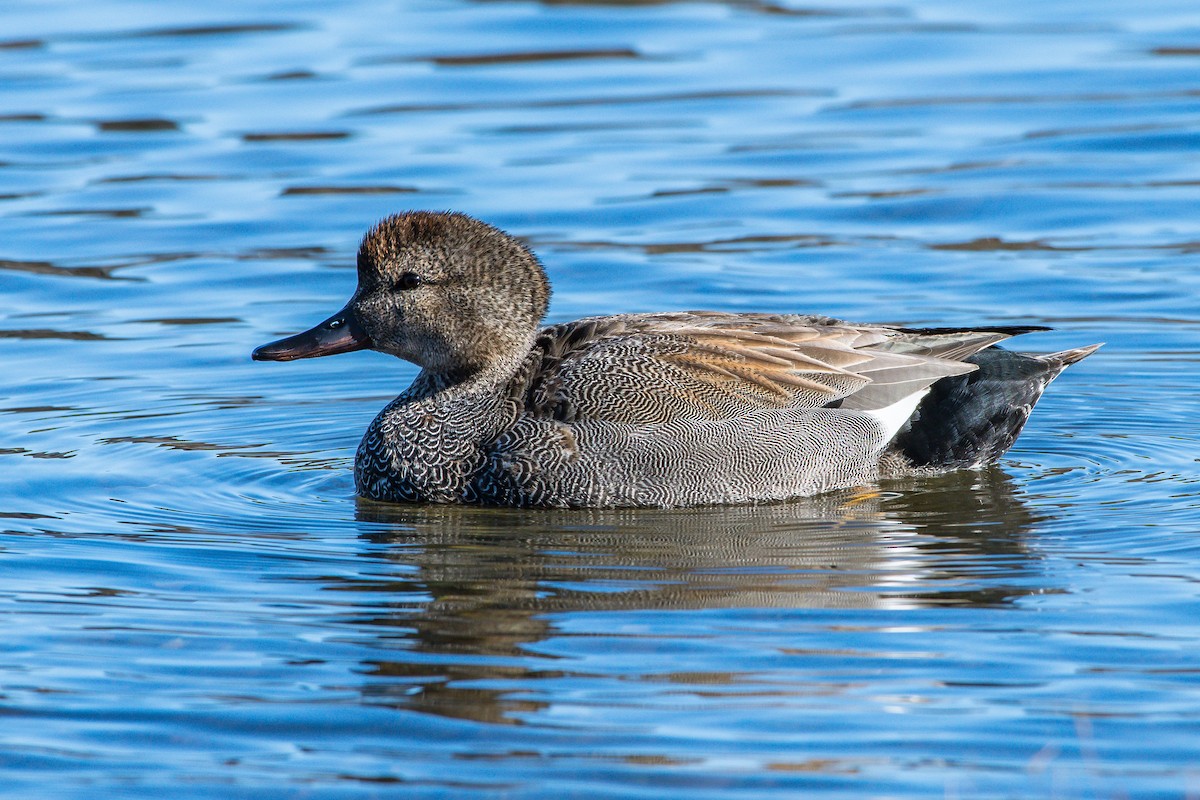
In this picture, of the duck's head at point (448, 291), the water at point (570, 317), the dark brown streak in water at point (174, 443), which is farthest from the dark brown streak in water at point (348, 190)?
the duck's head at point (448, 291)

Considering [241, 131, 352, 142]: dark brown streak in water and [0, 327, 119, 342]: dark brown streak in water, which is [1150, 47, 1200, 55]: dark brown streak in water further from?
[0, 327, 119, 342]: dark brown streak in water

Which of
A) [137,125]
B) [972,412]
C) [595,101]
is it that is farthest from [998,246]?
[137,125]

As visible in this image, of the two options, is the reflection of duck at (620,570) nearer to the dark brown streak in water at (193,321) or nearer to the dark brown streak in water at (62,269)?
the dark brown streak in water at (193,321)

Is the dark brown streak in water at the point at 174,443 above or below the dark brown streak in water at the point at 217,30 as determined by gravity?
below

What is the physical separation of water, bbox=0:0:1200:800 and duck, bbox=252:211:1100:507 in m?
0.18

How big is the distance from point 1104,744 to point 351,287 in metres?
7.76

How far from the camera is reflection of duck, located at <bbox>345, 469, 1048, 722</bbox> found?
248 inches

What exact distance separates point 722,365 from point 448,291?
124cm

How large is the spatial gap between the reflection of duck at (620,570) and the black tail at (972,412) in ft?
0.58

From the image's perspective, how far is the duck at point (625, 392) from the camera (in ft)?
26.9

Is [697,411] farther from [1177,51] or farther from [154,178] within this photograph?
[1177,51]

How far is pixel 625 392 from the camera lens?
26.9 feet

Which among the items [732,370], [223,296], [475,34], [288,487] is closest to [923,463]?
[732,370]

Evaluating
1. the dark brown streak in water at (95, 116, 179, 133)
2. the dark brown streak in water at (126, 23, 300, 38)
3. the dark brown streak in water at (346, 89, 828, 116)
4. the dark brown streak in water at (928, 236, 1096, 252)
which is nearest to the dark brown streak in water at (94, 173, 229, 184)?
the dark brown streak in water at (95, 116, 179, 133)
